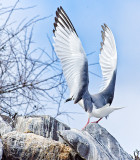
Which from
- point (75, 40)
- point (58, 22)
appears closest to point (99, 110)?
point (75, 40)

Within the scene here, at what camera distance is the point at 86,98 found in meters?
4.43

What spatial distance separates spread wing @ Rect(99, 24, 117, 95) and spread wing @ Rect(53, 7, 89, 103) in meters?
0.67

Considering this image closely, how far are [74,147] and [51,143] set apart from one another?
45 centimetres

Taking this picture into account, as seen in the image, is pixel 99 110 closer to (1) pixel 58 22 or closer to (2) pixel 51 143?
(2) pixel 51 143

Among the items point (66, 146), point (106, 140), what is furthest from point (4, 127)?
point (106, 140)

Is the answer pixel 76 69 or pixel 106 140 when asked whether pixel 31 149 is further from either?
pixel 76 69

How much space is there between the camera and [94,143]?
4.17 meters

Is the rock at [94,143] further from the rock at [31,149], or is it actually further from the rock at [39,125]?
the rock at [39,125]

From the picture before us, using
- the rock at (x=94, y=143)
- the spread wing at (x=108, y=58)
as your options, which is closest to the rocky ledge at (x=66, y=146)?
the rock at (x=94, y=143)

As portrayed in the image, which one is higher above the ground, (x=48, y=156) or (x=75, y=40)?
(x=75, y=40)

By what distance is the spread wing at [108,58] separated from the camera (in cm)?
519

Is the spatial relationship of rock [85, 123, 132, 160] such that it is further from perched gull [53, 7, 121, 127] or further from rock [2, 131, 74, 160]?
rock [2, 131, 74, 160]

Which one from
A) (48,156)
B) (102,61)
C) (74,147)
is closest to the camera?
(74,147)

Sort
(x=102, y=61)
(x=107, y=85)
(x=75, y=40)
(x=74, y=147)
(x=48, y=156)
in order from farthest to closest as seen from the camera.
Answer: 1. (x=102, y=61)
2. (x=107, y=85)
3. (x=75, y=40)
4. (x=48, y=156)
5. (x=74, y=147)
